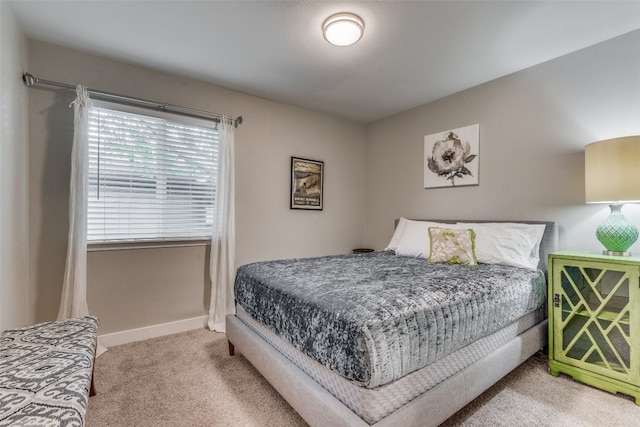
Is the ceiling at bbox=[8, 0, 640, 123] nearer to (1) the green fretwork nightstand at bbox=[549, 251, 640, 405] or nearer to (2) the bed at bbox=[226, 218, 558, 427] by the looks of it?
(2) the bed at bbox=[226, 218, 558, 427]

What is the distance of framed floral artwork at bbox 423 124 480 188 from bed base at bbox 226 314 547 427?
1.62 metres

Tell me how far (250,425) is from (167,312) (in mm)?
1659

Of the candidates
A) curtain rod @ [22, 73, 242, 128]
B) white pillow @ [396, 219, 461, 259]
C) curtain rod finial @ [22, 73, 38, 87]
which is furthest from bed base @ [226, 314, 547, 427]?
curtain rod finial @ [22, 73, 38, 87]

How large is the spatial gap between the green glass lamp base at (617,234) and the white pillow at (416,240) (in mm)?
1078

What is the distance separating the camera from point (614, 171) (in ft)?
6.10

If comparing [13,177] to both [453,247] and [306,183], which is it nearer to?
[306,183]

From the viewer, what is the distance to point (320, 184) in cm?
383

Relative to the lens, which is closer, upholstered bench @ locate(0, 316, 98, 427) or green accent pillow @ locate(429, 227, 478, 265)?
upholstered bench @ locate(0, 316, 98, 427)

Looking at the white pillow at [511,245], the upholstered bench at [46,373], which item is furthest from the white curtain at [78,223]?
the white pillow at [511,245]

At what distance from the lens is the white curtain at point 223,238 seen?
2867 millimetres

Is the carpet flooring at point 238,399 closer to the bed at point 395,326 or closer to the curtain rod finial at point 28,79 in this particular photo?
the bed at point 395,326

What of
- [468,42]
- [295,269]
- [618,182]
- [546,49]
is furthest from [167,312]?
[546,49]

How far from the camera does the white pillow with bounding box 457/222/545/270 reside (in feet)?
7.74

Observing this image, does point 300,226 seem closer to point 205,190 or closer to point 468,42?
point 205,190
